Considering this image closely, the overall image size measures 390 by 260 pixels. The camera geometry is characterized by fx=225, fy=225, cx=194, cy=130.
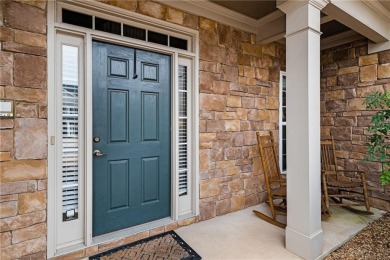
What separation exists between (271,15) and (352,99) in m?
1.78

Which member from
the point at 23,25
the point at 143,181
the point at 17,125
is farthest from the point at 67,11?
the point at 143,181

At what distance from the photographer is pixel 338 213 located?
289 cm

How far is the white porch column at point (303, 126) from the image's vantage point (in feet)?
6.34

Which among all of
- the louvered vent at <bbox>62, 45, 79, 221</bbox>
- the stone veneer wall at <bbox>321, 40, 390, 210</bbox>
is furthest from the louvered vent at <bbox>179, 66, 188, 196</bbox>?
the stone veneer wall at <bbox>321, 40, 390, 210</bbox>

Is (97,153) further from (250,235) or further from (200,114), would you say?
(250,235)

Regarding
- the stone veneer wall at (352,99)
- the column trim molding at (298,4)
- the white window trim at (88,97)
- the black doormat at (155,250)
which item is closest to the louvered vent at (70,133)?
the white window trim at (88,97)

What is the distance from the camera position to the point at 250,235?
2.36m

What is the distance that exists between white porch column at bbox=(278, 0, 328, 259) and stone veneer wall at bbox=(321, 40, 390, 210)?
5.96ft

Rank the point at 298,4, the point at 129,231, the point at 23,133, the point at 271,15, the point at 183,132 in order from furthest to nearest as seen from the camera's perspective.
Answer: the point at 271,15 → the point at 183,132 → the point at 129,231 → the point at 298,4 → the point at 23,133

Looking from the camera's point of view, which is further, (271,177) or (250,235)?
(271,177)

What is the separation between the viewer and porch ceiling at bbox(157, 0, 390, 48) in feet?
7.86

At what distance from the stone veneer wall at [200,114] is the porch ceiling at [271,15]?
104 mm

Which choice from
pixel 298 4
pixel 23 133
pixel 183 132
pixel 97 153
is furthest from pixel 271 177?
pixel 23 133

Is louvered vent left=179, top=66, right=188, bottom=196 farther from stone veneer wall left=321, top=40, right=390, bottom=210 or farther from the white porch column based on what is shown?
stone veneer wall left=321, top=40, right=390, bottom=210
